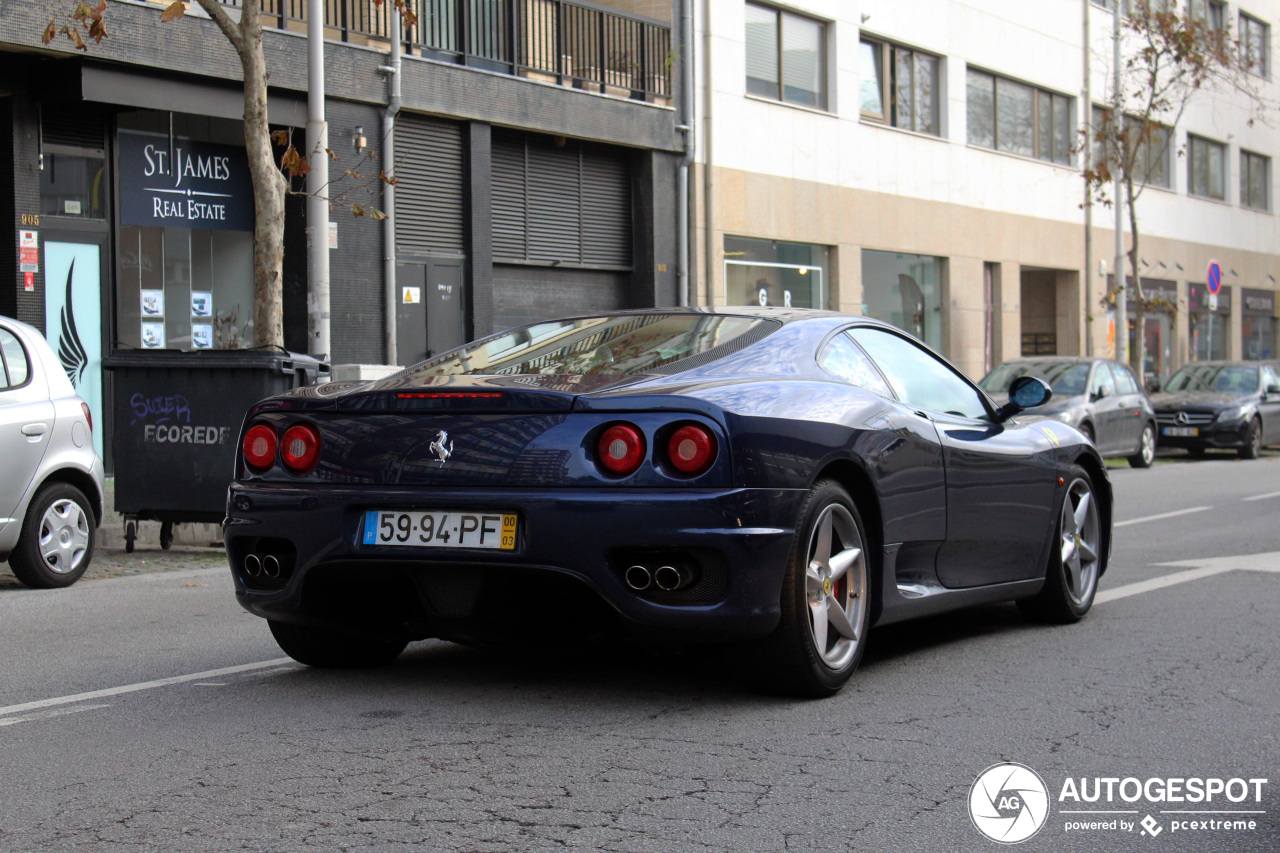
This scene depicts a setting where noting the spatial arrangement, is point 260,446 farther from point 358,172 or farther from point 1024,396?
point 358,172

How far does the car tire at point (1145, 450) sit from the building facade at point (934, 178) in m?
6.48

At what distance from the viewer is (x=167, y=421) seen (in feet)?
34.9

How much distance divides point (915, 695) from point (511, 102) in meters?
15.8

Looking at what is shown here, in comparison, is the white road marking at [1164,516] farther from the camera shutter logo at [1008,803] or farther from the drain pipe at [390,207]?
the drain pipe at [390,207]

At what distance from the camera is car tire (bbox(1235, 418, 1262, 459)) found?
2317 cm

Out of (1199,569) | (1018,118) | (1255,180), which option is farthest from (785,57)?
(1255,180)

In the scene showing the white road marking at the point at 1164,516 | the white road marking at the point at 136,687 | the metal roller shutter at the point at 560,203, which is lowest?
the white road marking at the point at 1164,516

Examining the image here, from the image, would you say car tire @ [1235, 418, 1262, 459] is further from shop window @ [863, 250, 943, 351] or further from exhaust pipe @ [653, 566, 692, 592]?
exhaust pipe @ [653, 566, 692, 592]

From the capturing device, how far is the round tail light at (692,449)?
471 cm

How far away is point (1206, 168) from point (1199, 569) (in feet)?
114

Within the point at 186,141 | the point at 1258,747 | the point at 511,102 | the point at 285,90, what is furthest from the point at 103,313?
the point at 1258,747

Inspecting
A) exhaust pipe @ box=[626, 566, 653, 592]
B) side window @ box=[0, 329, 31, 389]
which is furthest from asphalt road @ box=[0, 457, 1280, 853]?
side window @ box=[0, 329, 31, 389]

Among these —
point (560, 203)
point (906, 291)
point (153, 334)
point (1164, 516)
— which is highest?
point (560, 203)

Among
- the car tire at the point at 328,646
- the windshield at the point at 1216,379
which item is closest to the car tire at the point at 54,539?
the car tire at the point at 328,646
